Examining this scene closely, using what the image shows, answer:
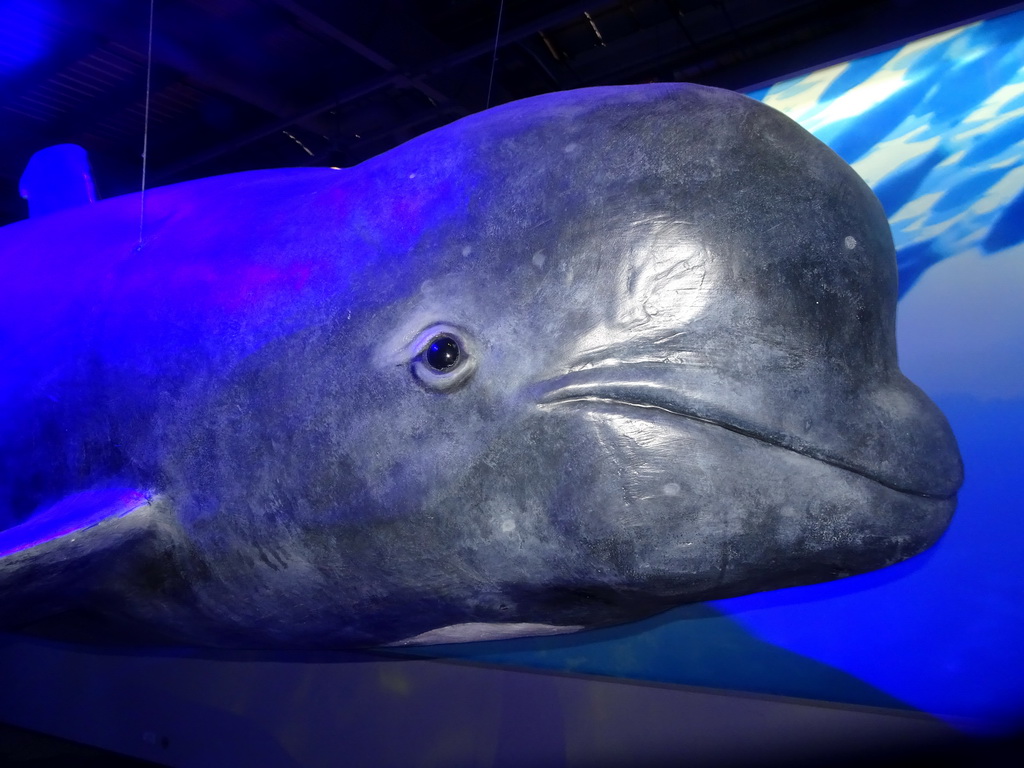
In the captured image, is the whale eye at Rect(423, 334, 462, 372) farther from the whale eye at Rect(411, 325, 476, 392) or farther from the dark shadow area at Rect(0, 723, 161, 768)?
the dark shadow area at Rect(0, 723, 161, 768)

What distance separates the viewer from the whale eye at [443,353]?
1727 millimetres

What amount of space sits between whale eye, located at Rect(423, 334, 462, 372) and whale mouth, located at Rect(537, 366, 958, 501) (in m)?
0.34

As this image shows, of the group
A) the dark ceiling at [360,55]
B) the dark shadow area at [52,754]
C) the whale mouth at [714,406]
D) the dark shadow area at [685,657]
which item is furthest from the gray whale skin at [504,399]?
the dark shadow area at [52,754]

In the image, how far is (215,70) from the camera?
5410 millimetres

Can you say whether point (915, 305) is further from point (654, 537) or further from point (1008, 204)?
point (654, 537)

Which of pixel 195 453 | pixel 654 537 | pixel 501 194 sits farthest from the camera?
pixel 195 453

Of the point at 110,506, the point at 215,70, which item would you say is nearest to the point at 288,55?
the point at 215,70

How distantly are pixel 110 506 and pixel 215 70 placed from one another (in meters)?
4.54

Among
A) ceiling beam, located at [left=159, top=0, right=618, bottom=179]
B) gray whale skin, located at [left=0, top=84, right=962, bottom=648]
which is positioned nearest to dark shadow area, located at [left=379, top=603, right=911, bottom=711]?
gray whale skin, located at [left=0, top=84, right=962, bottom=648]

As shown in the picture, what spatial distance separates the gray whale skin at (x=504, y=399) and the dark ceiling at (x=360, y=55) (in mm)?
3023

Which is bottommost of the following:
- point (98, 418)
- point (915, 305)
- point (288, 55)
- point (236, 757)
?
point (236, 757)

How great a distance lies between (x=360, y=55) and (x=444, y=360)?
170 inches

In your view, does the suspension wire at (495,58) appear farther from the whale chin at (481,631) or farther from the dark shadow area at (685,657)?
the dark shadow area at (685,657)

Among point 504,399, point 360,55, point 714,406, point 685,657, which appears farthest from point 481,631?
point 360,55
